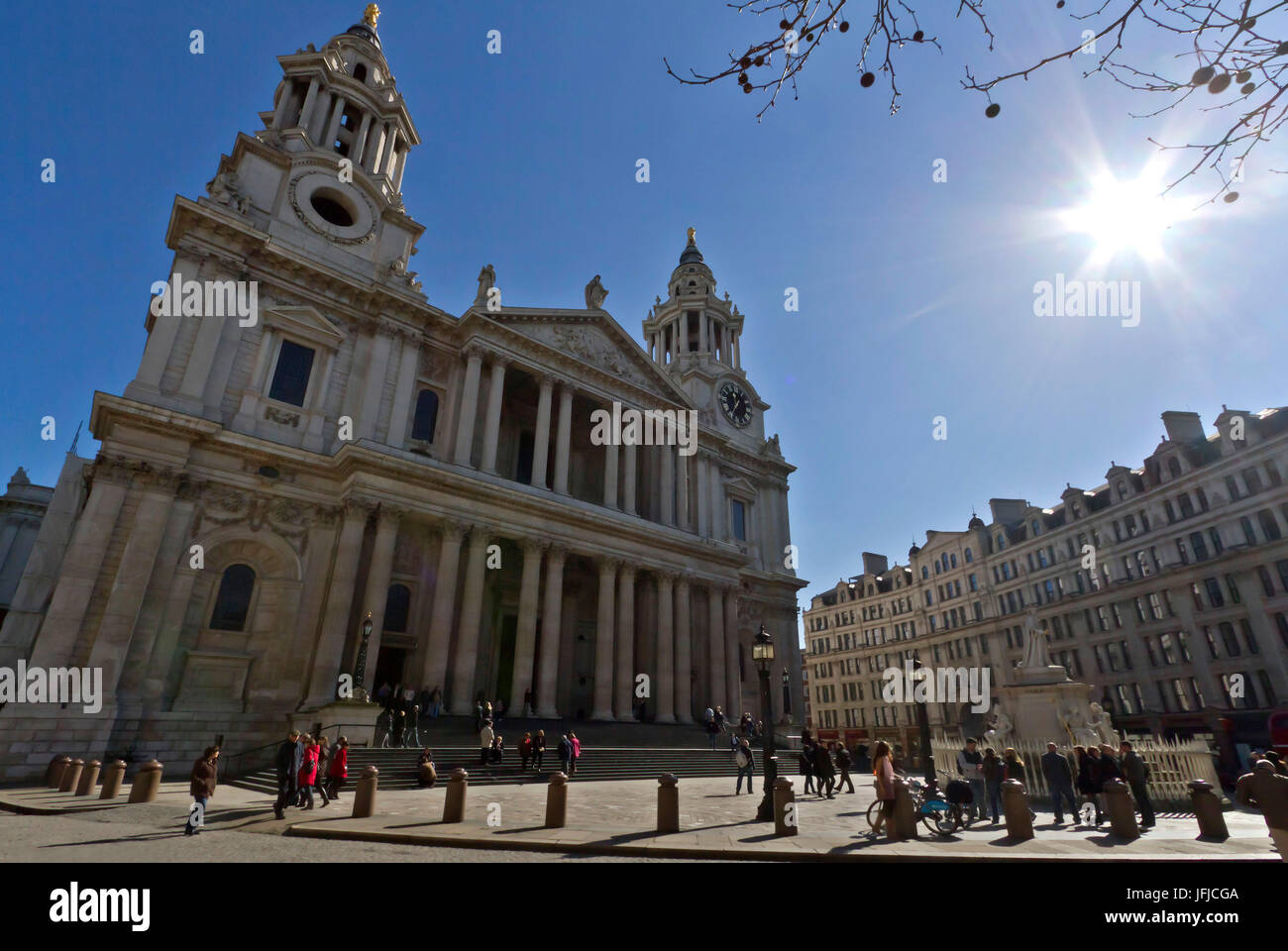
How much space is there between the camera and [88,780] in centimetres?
1458

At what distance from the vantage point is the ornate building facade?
35781mm

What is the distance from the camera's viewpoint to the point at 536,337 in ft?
103

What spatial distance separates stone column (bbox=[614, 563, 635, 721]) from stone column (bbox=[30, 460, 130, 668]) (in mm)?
18703

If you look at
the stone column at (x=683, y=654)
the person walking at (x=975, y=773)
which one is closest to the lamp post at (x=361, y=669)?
the stone column at (x=683, y=654)

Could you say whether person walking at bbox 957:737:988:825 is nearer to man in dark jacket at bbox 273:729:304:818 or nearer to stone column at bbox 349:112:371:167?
man in dark jacket at bbox 273:729:304:818

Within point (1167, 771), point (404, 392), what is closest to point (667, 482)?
point (404, 392)

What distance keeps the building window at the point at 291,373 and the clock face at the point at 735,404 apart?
26577mm

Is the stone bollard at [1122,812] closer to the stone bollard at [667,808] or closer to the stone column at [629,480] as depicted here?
the stone bollard at [667,808]

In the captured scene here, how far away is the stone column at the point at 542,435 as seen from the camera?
29234mm

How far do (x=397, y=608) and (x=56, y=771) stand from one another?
1048cm

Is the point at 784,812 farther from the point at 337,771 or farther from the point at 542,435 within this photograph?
the point at 542,435

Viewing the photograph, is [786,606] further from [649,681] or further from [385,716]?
[385,716]
